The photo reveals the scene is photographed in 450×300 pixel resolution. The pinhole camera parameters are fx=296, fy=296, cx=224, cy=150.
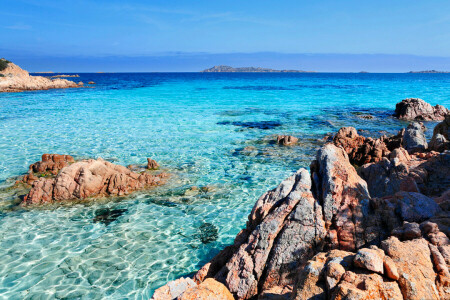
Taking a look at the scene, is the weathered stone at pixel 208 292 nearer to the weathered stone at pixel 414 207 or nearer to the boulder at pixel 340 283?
the boulder at pixel 340 283

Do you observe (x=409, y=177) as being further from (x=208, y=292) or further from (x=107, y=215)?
(x=107, y=215)

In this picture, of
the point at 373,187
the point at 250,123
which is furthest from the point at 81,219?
the point at 250,123

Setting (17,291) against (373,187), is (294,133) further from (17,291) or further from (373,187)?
(17,291)

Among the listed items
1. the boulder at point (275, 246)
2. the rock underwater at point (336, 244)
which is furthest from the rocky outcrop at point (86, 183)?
the boulder at point (275, 246)

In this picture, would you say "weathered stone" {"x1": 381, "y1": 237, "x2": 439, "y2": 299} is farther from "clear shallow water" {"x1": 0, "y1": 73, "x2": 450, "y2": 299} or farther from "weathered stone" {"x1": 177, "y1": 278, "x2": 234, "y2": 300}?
"clear shallow water" {"x1": 0, "y1": 73, "x2": 450, "y2": 299}

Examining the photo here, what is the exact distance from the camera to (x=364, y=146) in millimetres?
15453

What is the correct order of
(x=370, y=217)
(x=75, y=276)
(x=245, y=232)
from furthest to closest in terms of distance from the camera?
(x=75, y=276) → (x=245, y=232) → (x=370, y=217)

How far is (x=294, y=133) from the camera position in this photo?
917 inches

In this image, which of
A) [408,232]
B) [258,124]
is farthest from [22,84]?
[408,232]

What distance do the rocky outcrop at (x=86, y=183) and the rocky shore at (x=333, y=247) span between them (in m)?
7.11

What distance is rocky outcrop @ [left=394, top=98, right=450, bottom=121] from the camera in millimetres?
29812

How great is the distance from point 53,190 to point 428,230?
1224cm

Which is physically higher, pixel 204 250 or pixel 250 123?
pixel 250 123

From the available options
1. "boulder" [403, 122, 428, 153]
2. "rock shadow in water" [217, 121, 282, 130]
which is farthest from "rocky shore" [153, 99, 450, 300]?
"rock shadow in water" [217, 121, 282, 130]
